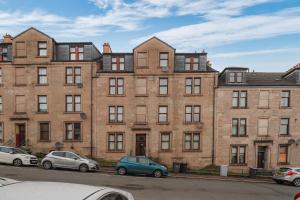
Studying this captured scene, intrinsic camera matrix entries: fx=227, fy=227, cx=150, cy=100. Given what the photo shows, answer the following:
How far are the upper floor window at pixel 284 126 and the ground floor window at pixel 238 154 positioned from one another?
451 centimetres

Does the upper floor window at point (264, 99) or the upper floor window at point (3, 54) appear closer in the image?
the upper floor window at point (264, 99)

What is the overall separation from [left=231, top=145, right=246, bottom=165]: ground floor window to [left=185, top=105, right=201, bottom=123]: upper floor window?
4.97 meters

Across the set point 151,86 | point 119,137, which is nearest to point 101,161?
point 119,137

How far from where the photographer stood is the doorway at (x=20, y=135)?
23812mm

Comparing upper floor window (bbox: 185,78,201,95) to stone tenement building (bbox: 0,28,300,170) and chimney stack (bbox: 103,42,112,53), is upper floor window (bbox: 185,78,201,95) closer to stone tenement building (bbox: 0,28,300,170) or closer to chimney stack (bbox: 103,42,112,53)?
stone tenement building (bbox: 0,28,300,170)

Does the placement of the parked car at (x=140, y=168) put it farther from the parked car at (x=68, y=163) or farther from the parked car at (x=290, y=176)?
the parked car at (x=290, y=176)

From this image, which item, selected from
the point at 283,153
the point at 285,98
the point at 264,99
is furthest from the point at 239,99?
the point at 283,153

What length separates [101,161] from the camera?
23.2 m

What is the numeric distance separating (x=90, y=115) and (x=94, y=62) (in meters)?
5.51

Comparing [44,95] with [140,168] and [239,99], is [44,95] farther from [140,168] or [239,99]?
[239,99]

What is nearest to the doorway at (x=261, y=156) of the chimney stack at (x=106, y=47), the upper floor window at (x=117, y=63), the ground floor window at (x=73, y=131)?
the upper floor window at (x=117, y=63)

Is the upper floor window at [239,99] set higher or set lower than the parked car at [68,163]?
higher

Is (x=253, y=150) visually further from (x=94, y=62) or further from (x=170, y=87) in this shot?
(x=94, y=62)

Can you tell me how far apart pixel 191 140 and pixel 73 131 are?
12.4m
